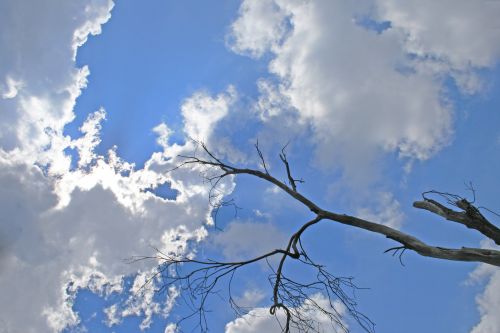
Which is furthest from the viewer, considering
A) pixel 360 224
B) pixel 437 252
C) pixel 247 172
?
pixel 247 172

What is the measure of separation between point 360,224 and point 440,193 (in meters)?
1.23

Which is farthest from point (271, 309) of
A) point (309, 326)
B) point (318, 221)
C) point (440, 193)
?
point (440, 193)

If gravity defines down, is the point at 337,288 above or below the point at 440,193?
below

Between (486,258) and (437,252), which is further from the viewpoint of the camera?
(437,252)

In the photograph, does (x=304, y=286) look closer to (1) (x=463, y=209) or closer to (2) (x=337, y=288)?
(2) (x=337, y=288)

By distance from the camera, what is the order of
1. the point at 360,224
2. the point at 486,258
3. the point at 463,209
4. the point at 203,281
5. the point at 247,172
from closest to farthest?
the point at 486,258
the point at 463,209
the point at 360,224
the point at 203,281
the point at 247,172

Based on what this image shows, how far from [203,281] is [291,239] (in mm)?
1654

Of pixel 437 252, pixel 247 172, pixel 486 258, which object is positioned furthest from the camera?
pixel 247 172

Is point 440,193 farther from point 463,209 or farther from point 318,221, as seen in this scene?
point 318,221

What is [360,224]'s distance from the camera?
5992mm

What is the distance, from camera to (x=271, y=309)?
623 centimetres

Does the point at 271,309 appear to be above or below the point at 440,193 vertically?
below

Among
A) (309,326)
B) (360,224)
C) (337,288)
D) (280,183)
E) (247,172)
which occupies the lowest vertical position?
(309,326)

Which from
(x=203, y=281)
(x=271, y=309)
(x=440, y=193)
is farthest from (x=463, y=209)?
(x=203, y=281)
